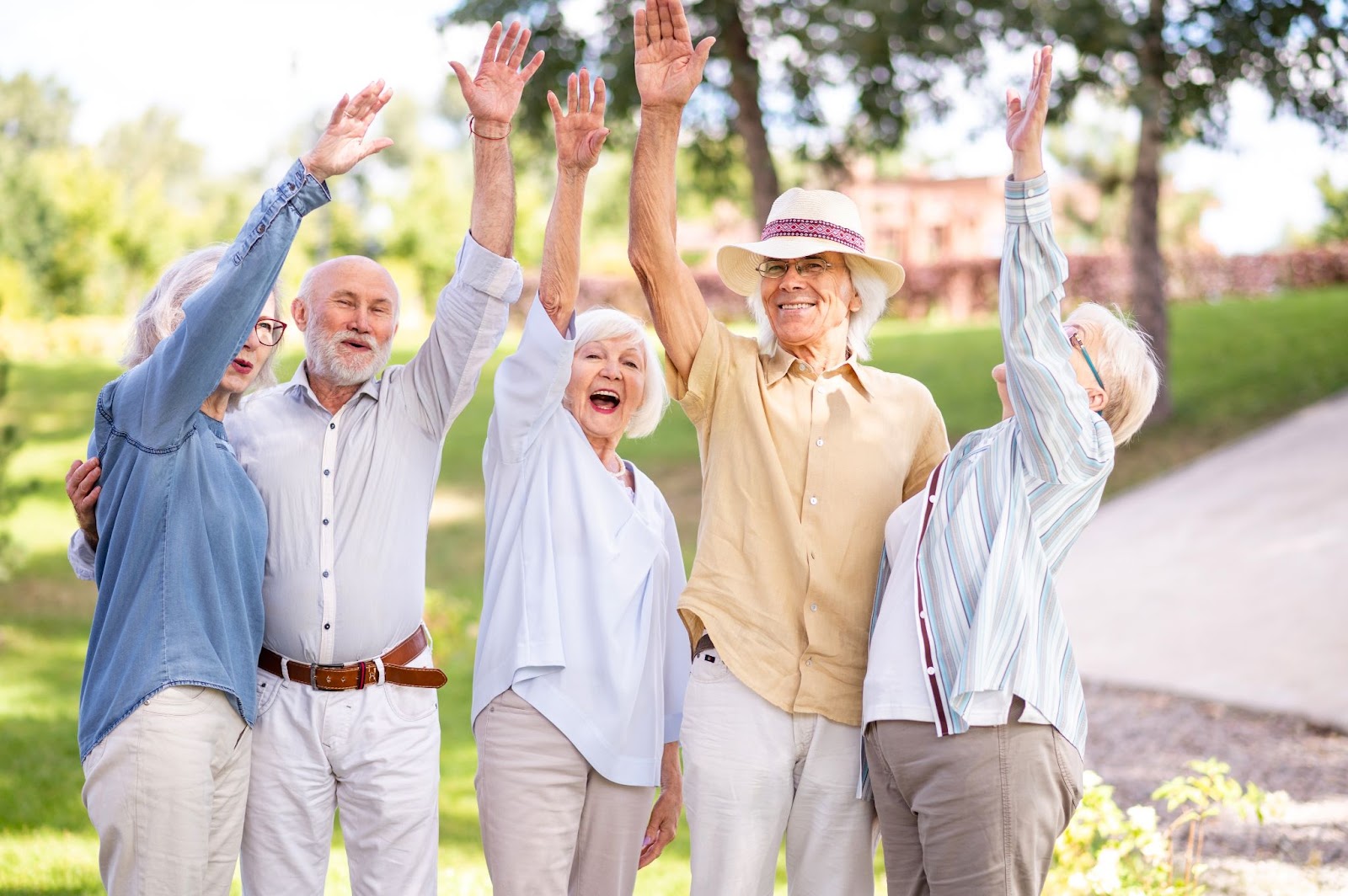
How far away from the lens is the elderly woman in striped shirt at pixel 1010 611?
2.81 m

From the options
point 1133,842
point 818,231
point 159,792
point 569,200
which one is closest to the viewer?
point 159,792

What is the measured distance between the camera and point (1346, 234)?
7023mm

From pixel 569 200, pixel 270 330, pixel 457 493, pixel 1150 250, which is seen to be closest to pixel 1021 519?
pixel 569 200

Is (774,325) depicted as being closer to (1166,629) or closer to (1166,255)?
(1166,629)

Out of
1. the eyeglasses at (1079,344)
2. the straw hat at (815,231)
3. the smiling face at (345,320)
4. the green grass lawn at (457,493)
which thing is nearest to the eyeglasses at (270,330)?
the smiling face at (345,320)

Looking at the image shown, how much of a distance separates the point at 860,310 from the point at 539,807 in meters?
1.53

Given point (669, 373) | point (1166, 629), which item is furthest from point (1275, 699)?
point (669, 373)

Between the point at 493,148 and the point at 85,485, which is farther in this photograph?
the point at 493,148

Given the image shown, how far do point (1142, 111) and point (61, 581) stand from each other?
10.7 metres

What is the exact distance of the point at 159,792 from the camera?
2.85 m

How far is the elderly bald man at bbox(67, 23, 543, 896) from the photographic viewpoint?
320cm

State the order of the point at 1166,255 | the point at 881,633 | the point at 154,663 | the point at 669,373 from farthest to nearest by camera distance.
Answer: the point at 1166,255, the point at 669,373, the point at 881,633, the point at 154,663

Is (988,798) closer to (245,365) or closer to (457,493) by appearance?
(245,365)

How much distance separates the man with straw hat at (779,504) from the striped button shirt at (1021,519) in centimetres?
33
